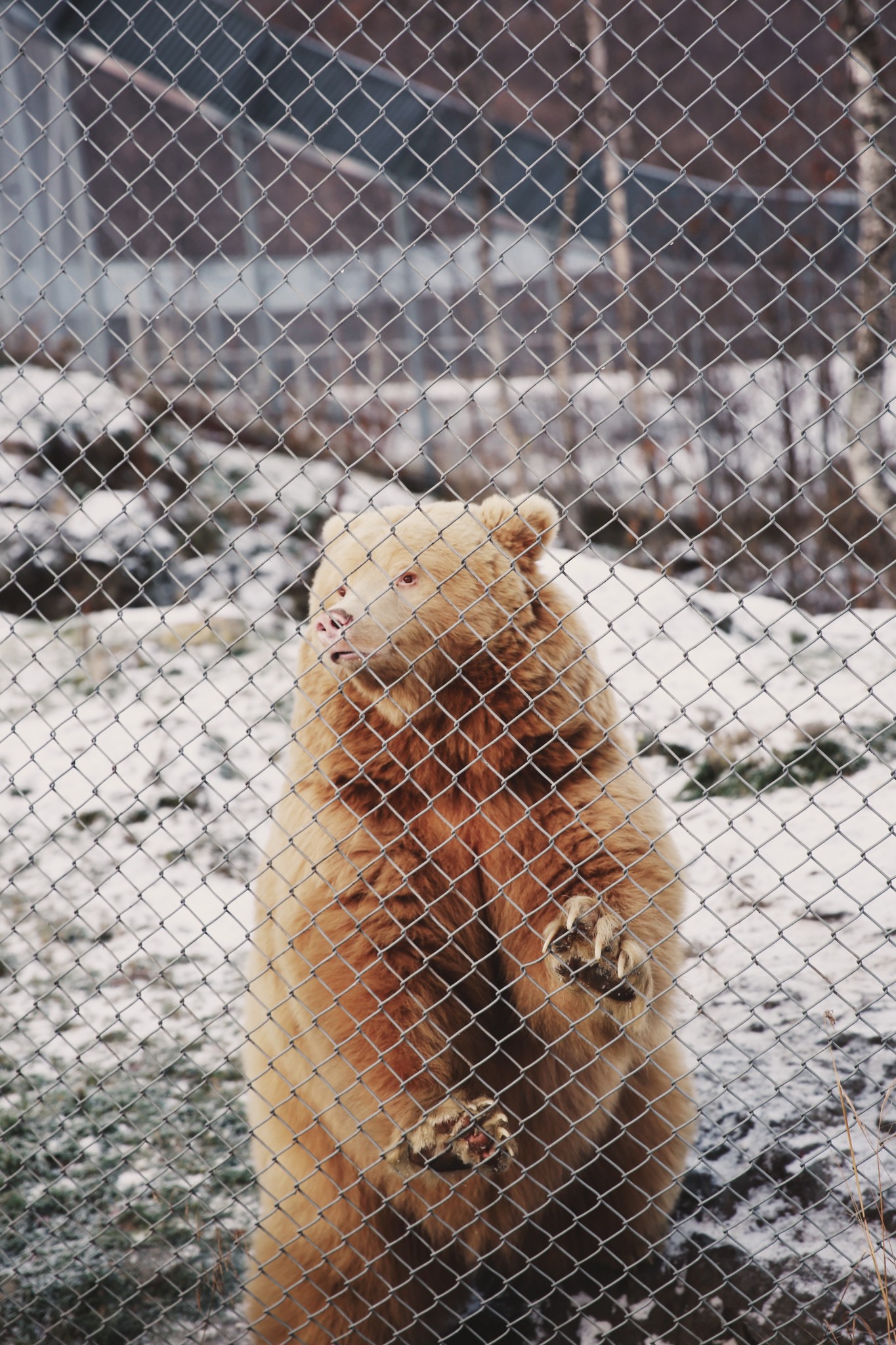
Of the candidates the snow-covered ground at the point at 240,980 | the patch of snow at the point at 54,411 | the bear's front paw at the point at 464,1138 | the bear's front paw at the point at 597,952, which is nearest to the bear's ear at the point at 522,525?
the snow-covered ground at the point at 240,980

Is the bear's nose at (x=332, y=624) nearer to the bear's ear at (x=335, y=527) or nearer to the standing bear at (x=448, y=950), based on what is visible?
the standing bear at (x=448, y=950)

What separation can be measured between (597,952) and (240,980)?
7.85 ft

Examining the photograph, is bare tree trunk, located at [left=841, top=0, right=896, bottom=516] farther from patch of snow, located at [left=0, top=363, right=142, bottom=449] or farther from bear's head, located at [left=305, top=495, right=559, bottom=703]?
patch of snow, located at [left=0, top=363, right=142, bottom=449]

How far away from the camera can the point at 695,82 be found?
42.1ft

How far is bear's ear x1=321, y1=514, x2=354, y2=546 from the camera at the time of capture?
294 centimetres

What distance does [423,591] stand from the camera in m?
2.75

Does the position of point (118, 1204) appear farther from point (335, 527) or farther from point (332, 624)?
point (335, 527)

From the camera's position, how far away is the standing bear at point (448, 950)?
2.48 metres

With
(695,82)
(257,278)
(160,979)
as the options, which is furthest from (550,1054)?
(695,82)

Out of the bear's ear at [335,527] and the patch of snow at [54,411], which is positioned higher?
the bear's ear at [335,527]

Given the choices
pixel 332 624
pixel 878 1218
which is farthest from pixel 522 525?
pixel 878 1218

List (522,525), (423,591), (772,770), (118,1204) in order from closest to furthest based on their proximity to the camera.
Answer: (423,591) < (522,525) < (118,1204) < (772,770)

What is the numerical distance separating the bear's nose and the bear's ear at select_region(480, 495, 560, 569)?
551 millimetres

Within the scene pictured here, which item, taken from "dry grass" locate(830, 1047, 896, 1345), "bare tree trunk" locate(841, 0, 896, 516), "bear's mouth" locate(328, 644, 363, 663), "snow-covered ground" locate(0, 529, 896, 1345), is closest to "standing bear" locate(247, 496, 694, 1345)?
"bear's mouth" locate(328, 644, 363, 663)
